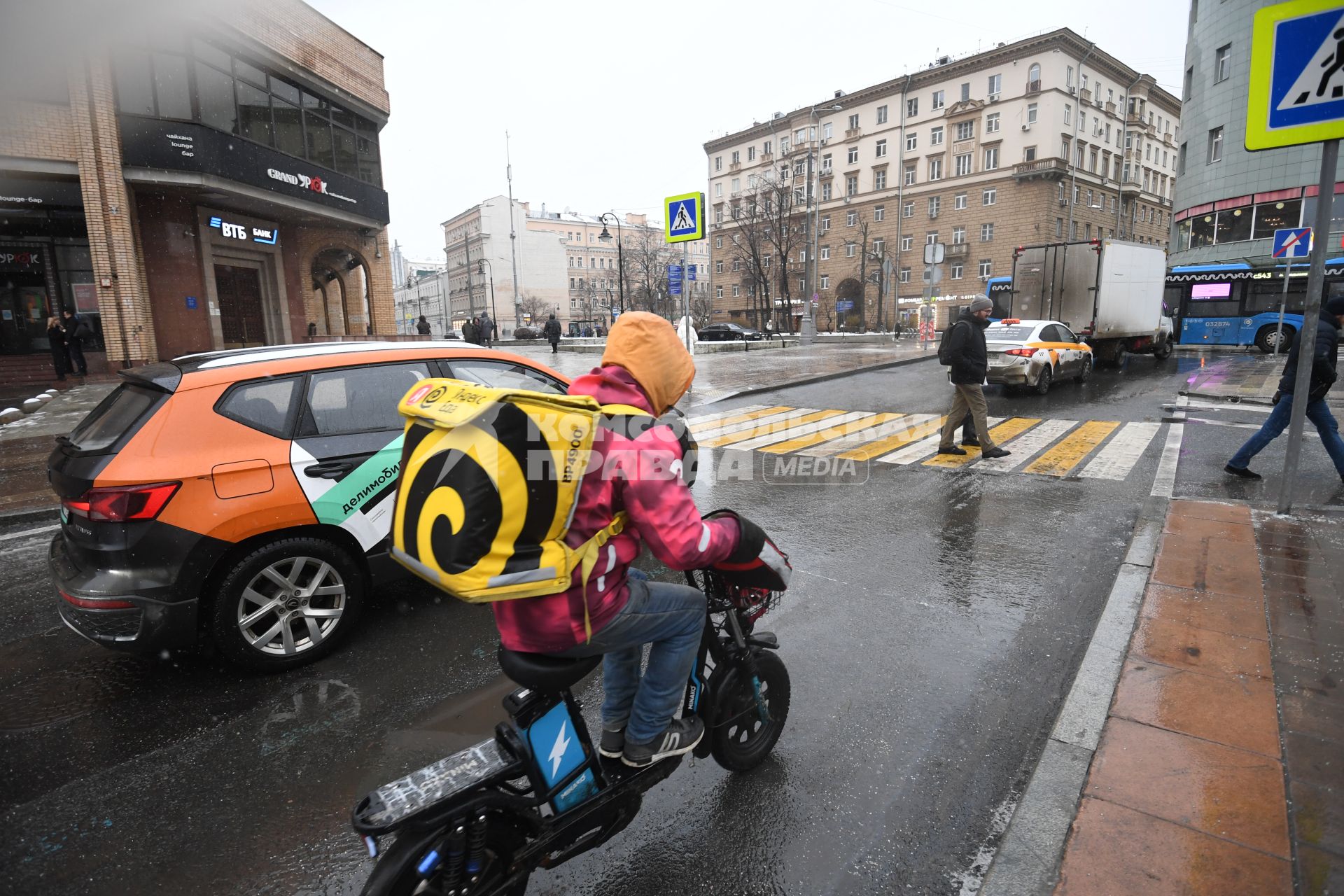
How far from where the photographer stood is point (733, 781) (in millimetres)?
2873

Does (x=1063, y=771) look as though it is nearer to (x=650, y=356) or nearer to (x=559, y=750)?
(x=559, y=750)

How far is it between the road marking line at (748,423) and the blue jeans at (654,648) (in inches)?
318

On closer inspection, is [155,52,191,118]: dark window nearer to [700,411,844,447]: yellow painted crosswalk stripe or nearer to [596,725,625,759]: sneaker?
[700,411,844,447]: yellow painted crosswalk stripe

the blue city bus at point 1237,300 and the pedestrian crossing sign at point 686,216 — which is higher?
the pedestrian crossing sign at point 686,216

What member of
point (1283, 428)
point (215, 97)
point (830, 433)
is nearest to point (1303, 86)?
point (1283, 428)

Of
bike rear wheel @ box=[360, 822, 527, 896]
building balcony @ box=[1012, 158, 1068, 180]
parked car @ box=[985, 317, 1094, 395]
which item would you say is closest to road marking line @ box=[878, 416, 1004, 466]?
parked car @ box=[985, 317, 1094, 395]

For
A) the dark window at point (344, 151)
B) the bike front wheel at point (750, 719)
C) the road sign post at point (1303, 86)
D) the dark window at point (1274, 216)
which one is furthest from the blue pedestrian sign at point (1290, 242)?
the dark window at point (344, 151)

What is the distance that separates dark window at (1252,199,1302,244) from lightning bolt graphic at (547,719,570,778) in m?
37.8

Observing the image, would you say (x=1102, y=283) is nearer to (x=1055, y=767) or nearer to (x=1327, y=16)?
(x=1327, y=16)

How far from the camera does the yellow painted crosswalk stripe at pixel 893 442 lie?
9078mm

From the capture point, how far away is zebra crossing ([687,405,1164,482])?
840cm

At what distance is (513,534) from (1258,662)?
393 cm

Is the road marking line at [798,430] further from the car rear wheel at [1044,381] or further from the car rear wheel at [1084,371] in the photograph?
the car rear wheel at [1084,371]

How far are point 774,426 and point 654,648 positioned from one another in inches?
365
